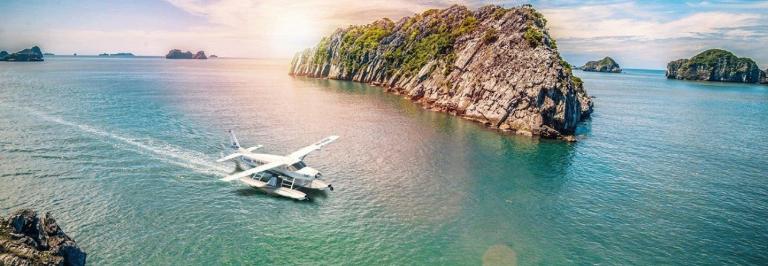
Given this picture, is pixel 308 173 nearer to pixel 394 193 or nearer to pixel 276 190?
pixel 276 190

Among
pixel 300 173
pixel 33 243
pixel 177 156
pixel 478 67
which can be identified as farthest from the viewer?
pixel 478 67

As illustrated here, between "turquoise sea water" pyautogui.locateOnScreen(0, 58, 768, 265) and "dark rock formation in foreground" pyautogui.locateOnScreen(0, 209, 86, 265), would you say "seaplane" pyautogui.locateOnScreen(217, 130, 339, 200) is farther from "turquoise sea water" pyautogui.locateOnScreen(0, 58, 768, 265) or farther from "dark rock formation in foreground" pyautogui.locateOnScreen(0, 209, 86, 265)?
"dark rock formation in foreground" pyautogui.locateOnScreen(0, 209, 86, 265)

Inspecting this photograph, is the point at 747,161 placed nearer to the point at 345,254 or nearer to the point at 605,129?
the point at 605,129

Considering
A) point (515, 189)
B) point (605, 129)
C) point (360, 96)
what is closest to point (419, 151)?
point (515, 189)

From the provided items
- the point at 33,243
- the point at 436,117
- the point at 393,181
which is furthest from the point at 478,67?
the point at 33,243

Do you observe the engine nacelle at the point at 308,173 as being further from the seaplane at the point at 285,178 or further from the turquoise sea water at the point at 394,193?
the turquoise sea water at the point at 394,193

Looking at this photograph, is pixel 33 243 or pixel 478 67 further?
pixel 478 67
